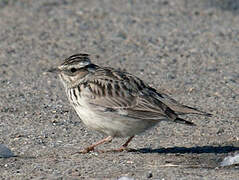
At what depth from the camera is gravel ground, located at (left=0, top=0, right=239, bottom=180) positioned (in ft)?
28.3

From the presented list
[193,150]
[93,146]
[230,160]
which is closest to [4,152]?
[93,146]

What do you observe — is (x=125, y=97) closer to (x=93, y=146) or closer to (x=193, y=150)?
(x=93, y=146)

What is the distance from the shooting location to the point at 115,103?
912cm

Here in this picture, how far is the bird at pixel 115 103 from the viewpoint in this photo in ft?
29.3

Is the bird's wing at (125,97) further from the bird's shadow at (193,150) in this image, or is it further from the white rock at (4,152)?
the white rock at (4,152)

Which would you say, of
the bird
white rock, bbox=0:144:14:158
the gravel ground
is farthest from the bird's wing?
white rock, bbox=0:144:14:158

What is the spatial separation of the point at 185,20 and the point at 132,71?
4450 millimetres

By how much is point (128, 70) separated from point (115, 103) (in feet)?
15.3

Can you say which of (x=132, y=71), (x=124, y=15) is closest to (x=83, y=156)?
(x=132, y=71)

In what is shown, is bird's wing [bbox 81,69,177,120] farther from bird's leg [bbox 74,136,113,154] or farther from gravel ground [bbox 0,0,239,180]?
gravel ground [bbox 0,0,239,180]

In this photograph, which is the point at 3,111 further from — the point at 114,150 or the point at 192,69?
the point at 192,69

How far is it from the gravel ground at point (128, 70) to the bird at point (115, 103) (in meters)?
0.41

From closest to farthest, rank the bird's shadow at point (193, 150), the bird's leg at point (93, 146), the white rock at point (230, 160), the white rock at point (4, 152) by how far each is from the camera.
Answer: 1. the white rock at point (230, 160)
2. the white rock at point (4, 152)
3. the bird's leg at point (93, 146)
4. the bird's shadow at point (193, 150)

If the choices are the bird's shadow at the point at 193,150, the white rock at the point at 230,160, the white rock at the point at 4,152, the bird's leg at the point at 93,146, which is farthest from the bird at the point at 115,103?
the white rock at the point at 4,152
